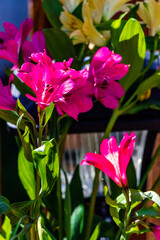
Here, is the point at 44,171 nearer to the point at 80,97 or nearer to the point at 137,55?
the point at 80,97

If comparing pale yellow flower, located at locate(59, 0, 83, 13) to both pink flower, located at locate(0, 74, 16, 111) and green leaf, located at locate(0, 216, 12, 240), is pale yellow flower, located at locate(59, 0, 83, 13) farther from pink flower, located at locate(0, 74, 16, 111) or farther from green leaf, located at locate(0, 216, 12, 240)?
green leaf, located at locate(0, 216, 12, 240)

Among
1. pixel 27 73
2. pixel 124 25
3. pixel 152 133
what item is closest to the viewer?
pixel 27 73

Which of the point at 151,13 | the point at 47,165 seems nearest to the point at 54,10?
the point at 151,13


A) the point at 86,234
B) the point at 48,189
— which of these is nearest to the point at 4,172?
the point at 86,234

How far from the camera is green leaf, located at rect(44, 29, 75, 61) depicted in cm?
57

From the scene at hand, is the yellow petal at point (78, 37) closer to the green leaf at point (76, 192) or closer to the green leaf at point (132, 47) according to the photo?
the green leaf at point (132, 47)

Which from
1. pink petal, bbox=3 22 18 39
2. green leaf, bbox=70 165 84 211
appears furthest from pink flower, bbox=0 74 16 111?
green leaf, bbox=70 165 84 211

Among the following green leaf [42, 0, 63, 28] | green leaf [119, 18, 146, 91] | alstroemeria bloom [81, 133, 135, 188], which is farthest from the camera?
green leaf [42, 0, 63, 28]

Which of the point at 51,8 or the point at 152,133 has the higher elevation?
the point at 51,8

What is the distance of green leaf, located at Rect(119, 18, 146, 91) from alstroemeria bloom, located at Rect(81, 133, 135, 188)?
0.16 metres

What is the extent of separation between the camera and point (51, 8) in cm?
62

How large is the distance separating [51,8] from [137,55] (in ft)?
0.56

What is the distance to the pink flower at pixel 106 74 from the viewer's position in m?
0.46

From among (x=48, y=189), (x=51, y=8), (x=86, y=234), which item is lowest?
(x=86, y=234)
